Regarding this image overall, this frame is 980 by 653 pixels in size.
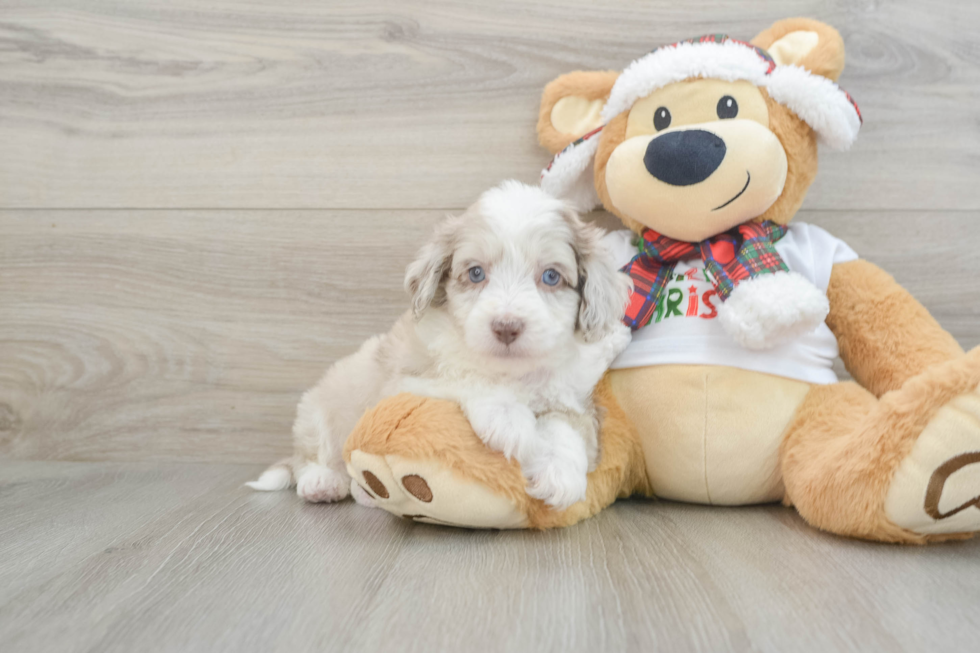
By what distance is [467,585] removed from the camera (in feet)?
3.19

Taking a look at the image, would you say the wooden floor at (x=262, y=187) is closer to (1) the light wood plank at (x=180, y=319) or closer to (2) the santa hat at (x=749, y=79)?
(1) the light wood plank at (x=180, y=319)

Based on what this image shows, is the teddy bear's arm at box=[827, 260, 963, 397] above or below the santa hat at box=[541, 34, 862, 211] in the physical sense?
below

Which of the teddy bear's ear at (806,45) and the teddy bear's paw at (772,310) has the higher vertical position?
the teddy bear's ear at (806,45)

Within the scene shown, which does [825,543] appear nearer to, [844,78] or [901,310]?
[901,310]

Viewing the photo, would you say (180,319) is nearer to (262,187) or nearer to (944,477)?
(262,187)

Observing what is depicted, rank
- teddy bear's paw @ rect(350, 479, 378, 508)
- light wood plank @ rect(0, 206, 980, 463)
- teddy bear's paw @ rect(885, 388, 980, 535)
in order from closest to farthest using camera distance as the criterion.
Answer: teddy bear's paw @ rect(885, 388, 980, 535)
teddy bear's paw @ rect(350, 479, 378, 508)
light wood plank @ rect(0, 206, 980, 463)

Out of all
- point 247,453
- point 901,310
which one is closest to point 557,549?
point 901,310

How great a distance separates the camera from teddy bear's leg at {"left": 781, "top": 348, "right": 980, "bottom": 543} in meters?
0.98

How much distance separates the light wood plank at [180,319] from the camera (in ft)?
5.88

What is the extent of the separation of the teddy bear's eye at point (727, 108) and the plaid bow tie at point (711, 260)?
22 cm

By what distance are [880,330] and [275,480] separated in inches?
53.6

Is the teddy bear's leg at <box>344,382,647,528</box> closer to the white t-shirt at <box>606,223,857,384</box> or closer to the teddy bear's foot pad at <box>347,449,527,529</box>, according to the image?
the teddy bear's foot pad at <box>347,449,527,529</box>

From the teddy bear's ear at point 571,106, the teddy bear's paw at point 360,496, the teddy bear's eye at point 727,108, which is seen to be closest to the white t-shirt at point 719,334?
the teddy bear's eye at point 727,108

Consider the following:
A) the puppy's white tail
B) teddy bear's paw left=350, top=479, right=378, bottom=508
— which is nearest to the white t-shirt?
teddy bear's paw left=350, top=479, right=378, bottom=508
